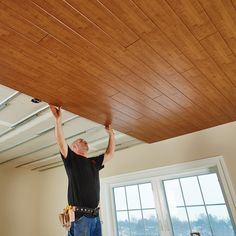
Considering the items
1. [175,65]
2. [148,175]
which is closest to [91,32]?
[175,65]

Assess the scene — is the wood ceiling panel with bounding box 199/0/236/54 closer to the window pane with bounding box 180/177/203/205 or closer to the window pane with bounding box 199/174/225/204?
the window pane with bounding box 199/174/225/204

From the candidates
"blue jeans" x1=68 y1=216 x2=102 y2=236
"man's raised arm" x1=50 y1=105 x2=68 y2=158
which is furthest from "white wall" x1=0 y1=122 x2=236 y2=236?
"man's raised arm" x1=50 y1=105 x2=68 y2=158

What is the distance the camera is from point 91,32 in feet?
3.82

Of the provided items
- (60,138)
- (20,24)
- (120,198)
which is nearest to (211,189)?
(120,198)

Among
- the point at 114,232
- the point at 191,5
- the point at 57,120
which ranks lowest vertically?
the point at 114,232

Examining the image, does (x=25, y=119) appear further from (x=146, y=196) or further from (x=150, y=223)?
(x=150, y=223)

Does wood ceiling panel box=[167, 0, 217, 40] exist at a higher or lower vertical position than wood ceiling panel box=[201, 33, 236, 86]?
lower

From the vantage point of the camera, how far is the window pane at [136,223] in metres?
3.00

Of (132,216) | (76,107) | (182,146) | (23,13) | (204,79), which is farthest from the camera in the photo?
(132,216)

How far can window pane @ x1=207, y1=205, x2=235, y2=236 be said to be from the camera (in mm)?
2420

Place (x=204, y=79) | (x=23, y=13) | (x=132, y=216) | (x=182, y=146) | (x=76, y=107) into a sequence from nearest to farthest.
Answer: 1. (x=23, y=13)
2. (x=204, y=79)
3. (x=76, y=107)
4. (x=182, y=146)
5. (x=132, y=216)

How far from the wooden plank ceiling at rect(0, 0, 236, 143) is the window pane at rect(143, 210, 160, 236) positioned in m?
1.57

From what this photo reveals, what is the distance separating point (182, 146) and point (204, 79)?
1316 millimetres

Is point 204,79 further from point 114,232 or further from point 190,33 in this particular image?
point 114,232
